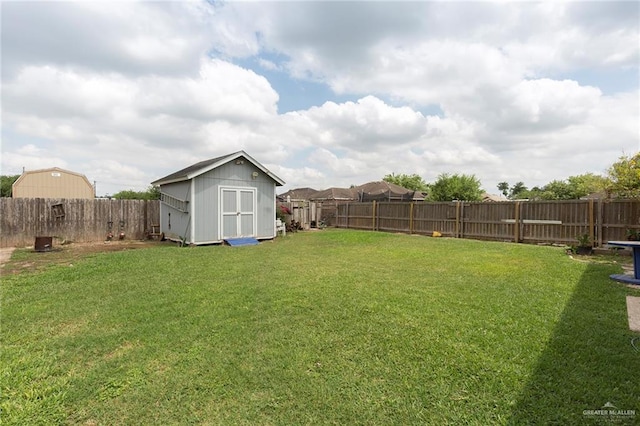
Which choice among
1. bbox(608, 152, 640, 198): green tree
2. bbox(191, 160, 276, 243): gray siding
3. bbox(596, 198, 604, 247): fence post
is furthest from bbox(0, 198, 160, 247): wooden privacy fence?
bbox(608, 152, 640, 198): green tree

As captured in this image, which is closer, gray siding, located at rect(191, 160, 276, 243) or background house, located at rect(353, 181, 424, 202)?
gray siding, located at rect(191, 160, 276, 243)

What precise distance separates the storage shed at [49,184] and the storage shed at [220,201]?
19964 millimetres

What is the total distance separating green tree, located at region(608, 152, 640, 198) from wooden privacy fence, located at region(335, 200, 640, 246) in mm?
586

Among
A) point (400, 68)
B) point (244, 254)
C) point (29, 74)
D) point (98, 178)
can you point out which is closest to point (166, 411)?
point (244, 254)

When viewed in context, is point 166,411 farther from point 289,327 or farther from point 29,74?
point 29,74

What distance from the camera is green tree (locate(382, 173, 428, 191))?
4238 centimetres

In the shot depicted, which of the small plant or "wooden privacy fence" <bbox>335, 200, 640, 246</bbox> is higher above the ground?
"wooden privacy fence" <bbox>335, 200, 640, 246</bbox>

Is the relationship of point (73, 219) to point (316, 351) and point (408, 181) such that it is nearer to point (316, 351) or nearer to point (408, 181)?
point (316, 351)

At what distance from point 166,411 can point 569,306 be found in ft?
15.7

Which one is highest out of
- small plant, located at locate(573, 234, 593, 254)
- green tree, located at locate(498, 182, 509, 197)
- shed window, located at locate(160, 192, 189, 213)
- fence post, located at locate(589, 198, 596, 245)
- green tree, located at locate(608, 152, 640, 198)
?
green tree, located at locate(498, 182, 509, 197)

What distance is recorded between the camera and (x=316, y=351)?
290 cm

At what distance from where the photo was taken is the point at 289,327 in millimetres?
3447

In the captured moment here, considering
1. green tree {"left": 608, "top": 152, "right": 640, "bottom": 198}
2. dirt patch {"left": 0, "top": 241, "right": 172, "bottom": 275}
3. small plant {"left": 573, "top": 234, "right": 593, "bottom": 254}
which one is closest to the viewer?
dirt patch {"left": 0, "top": 241, "right": 172, "bottom": 275}

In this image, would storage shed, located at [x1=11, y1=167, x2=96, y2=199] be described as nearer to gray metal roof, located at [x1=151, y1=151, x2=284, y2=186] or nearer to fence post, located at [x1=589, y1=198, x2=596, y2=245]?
gray metal roof, located at [x1=151, y1=151, x2=284, y2=186]
